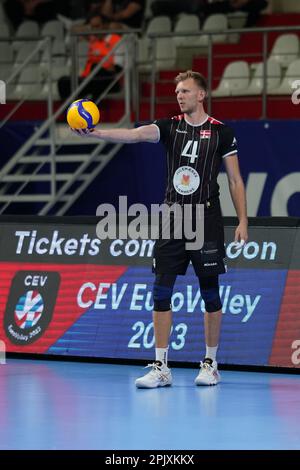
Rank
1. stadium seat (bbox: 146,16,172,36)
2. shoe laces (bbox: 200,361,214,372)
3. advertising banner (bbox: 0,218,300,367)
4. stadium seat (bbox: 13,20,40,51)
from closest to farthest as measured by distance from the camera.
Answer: shoe laces (bbox: 200,361,214,372), advertising banner (bbox: 0,218,300,367), stadium seat (bbox: 146,16,172,36), stadium seat (bbox: 13,20,40,51)

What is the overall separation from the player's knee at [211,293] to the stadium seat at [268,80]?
6.44 m

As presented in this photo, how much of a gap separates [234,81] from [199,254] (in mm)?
6962

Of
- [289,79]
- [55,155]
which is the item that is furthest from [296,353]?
[55,155]

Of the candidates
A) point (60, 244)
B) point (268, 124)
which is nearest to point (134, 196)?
point (268, 124)

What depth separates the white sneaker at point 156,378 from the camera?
9.22 meters

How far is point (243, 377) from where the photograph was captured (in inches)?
387

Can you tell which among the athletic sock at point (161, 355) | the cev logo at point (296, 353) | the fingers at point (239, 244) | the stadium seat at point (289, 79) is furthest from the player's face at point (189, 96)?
the stadium seat at point (289, 79)

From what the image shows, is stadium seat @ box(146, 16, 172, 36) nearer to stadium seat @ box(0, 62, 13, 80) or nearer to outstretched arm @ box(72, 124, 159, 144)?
stadium seat @ box(0, 62, 13, 80)

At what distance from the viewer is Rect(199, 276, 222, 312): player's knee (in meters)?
9.46

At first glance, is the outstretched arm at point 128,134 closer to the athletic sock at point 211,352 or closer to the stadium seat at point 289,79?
the athletic sock at point 211,352

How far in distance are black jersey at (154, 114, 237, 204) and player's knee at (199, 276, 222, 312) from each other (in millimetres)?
646

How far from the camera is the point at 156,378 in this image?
30.4 feet

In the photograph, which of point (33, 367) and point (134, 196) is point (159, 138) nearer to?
point (33, 367)

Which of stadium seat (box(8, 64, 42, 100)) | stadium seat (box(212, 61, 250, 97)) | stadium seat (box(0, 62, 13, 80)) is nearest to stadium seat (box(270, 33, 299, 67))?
stadium seat (box(212, 61, 250, 97))
